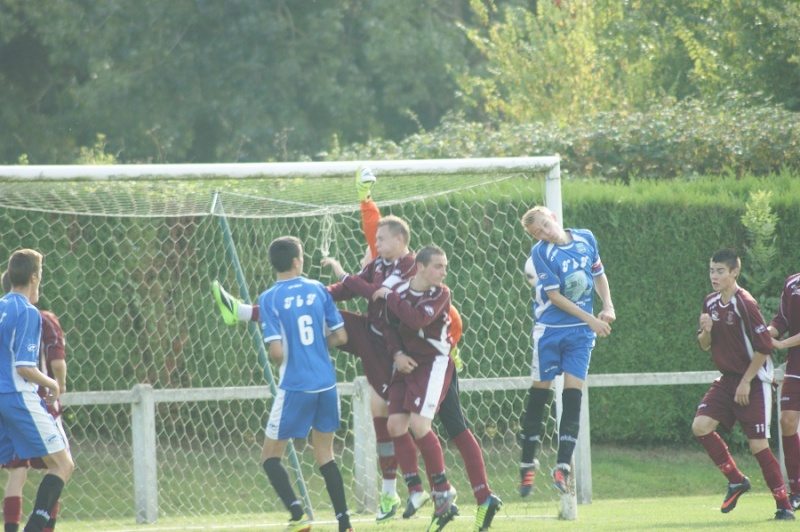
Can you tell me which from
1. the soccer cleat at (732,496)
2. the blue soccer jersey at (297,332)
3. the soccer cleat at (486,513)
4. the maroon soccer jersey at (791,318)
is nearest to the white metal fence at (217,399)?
the soccer cleat at (732,496)

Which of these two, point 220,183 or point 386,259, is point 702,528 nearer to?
point 386,259

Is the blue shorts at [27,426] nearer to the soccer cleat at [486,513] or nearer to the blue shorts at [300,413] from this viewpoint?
the blue shorts at [300,413]

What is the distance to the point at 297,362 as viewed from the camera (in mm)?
6727

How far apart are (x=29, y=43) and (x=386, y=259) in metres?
19.5

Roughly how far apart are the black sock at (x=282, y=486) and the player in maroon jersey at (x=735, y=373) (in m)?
3.21

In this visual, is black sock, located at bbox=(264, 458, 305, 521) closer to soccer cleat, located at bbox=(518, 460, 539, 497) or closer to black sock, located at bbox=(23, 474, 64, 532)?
black sock, located at bbox=(23, 474, 64, 532)

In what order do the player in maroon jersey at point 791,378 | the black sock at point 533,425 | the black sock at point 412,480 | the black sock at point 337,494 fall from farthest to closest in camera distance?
the player in maroon jersey at point 791,378, the black sock at point 533,425, the black sock at point 412,480, the black sock at point 337,494

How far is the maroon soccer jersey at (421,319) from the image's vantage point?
6723 millimetres

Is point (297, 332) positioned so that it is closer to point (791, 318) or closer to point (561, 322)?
point (561, 322)

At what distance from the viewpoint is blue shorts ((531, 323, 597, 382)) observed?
7.66 meters

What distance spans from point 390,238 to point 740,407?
9.82 ft

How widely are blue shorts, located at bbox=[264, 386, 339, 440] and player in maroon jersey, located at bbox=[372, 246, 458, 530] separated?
440 mm

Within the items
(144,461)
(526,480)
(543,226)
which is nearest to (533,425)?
(526,480)

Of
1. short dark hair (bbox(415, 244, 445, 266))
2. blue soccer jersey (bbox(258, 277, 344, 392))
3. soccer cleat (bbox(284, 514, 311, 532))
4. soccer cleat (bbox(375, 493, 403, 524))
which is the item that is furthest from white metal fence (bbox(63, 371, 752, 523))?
short dark hair (bbox(415, 244, 445, 266))
